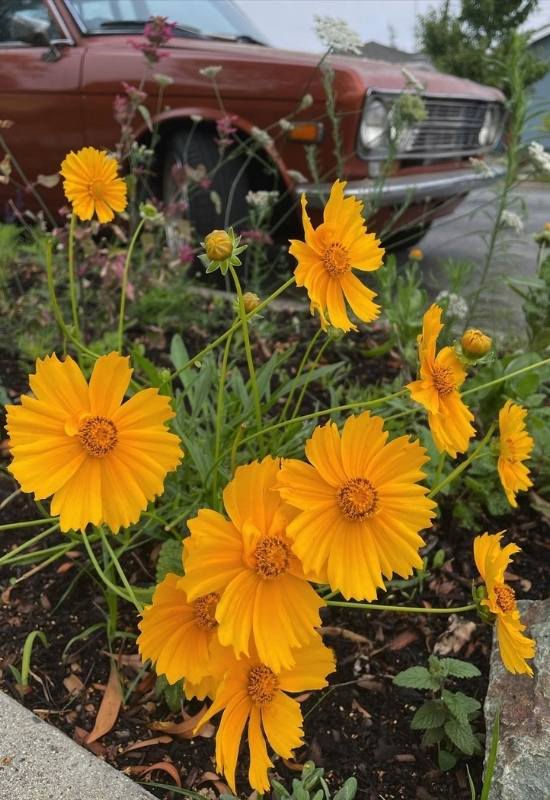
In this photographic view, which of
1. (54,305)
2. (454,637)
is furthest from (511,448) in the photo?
(54,305)

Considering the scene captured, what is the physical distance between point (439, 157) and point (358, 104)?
1033 millimetres

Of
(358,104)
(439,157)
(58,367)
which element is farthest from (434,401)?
(439,157)

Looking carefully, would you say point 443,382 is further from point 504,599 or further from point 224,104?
point 224,104

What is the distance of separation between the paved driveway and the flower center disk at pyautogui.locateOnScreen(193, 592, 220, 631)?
1.71 metres

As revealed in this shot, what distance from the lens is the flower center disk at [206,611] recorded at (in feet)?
3.38

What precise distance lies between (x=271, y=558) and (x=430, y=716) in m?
0.63

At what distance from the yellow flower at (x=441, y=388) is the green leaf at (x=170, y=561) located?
21.3 inches

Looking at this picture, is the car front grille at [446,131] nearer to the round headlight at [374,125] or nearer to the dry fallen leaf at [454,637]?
the round headlight at [374,125]

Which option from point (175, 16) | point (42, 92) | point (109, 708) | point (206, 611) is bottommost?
point (109, 708)

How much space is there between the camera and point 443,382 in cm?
103

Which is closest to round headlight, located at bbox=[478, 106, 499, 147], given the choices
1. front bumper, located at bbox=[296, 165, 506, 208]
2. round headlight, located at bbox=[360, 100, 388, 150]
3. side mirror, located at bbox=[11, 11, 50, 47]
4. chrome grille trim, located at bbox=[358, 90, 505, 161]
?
chrome grille trim, located at bbox=[358, 90, 505, 161]

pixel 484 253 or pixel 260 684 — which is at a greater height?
pixel 260 684

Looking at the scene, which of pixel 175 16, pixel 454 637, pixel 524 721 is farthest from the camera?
pixel 175 16

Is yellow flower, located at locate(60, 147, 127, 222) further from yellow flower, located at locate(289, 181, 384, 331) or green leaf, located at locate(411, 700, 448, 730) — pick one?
green leaf, located at locate(411, 700, 448, 730)
